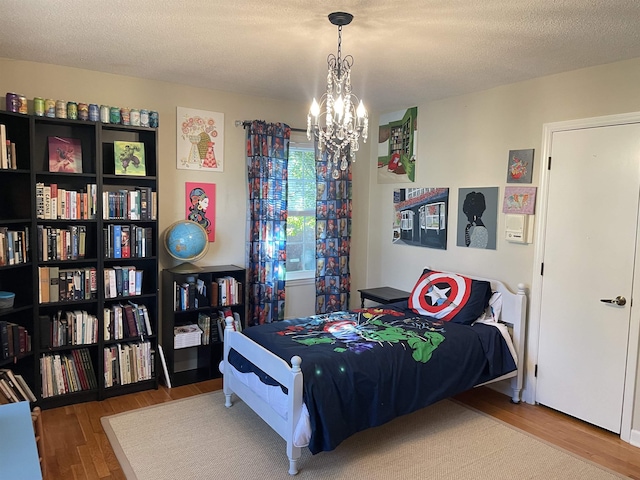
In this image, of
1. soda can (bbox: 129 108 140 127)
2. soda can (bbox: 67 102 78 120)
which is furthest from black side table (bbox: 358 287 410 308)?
soda can (bbox: 67 102 78 120)

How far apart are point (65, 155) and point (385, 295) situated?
115 inches

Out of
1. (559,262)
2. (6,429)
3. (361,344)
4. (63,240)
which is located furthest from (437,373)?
(63,240)

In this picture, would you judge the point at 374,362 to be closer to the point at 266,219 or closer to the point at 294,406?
the point at 294,406

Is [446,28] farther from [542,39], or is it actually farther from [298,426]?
[298,426]

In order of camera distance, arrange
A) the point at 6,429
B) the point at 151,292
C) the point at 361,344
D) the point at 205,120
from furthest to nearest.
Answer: the point at 205,120 < the point at 151,292 < the point at 361,344 < the point at 6,429

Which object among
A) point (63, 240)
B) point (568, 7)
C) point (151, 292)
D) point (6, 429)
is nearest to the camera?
A: point (6, 429)

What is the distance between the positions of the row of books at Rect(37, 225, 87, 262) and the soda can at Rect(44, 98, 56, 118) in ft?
2.53

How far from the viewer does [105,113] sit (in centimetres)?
339

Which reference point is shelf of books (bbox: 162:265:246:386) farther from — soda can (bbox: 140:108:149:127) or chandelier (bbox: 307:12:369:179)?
chandelier (bbox: 307:12:369:179)

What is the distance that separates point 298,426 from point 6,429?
1.39 metres

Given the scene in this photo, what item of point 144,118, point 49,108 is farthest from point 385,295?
point 49,108

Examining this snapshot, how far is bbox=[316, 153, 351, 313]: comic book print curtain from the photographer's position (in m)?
4.62

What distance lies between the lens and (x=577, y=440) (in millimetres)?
3066

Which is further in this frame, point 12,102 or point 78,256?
point 78,256
